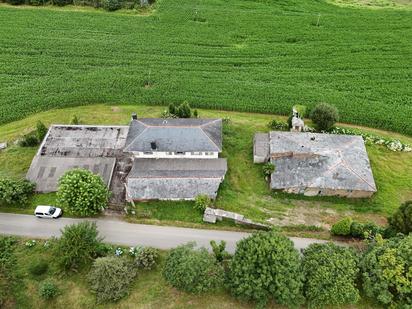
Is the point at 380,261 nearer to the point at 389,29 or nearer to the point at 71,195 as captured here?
the point at 71,195

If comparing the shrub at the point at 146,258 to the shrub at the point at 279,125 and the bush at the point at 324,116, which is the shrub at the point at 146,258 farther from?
the bush at the point at 324,116

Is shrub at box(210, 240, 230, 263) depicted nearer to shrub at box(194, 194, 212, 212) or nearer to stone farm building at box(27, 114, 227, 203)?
shrub at box(194, 194, 212, 212)

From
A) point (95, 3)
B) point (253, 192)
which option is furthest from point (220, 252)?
point (95, 3)

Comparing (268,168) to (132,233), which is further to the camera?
(268,168)

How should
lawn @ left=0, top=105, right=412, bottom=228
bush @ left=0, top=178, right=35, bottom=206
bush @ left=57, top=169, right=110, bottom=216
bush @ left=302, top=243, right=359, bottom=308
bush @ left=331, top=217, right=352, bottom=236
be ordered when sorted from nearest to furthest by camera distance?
bush @ left=302, top=243, right=359, bottom=308
bush @ left=331, top=217, right=352, bottom=236
bush @ left=57, top=169, right=110, bottom=216
bush @ left=0, top=178, right=35, bottom=206
lawn @ left=0, top=105, right=412, bottom=228

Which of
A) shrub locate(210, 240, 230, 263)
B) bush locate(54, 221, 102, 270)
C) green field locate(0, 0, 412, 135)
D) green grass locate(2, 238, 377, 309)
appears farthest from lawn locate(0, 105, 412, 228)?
green grass locate(2, 238, 377, 309)

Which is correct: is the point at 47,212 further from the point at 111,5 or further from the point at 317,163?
the point at 111,5
